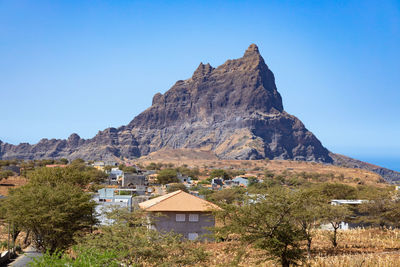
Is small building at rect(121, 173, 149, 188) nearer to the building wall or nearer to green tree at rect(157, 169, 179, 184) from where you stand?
green tree at rect(157, 169, 179, 184)

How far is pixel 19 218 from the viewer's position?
25562 mm

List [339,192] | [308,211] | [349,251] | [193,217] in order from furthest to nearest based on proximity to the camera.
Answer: [339,192] → [193,217] → [349,251] → [308,211]

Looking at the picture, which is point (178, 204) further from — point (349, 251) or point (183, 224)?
point (349, 251)

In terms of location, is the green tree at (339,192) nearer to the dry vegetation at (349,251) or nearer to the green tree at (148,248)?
the dry vegetation at (349,251)

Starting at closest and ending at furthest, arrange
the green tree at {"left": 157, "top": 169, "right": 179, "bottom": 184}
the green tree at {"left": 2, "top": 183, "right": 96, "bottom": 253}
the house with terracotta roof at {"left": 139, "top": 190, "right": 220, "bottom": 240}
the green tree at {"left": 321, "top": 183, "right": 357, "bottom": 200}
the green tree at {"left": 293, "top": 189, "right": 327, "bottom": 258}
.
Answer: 1. the green tree at {"left": 293, "top": 189, "right": 327, "bottom": 258}
2. the green tree at {"left": 2, "top": 183, "right": 96, "bottom": 253}
3. the house with terracotta roof at {"left": 139, "top": 190, "right": 220, "bottom": 240}
4. the green tree at {"left": 321, "top": 183, "right": 357, "bottom": 200}
5. the green tree at {"left": 157, "top": 169, "right": 179, "bottom": 184}

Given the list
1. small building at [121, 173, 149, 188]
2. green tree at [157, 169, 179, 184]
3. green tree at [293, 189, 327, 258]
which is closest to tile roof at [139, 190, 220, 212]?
green tree at [293, 189, 327, 258]

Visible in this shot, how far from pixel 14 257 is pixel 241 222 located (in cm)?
1507

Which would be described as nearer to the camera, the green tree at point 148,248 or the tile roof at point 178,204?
the green tree at point 148,248

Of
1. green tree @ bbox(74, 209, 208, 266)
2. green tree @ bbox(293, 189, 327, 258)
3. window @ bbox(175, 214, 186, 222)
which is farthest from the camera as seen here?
window @ bbox(175, 214, 186, 222)

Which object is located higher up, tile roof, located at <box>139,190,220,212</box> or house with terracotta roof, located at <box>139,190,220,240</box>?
tile roof, located at <box>139,190,220,212</box>

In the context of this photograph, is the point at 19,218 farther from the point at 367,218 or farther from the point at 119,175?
the point at 119,175

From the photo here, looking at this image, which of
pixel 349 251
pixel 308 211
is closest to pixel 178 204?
pixel 349 251

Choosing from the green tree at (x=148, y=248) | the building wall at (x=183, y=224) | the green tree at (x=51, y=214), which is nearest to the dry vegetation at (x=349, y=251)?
the green tree at (x=148, y=248)

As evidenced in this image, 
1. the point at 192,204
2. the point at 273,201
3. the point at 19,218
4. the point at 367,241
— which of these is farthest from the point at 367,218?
the point at 19,218
